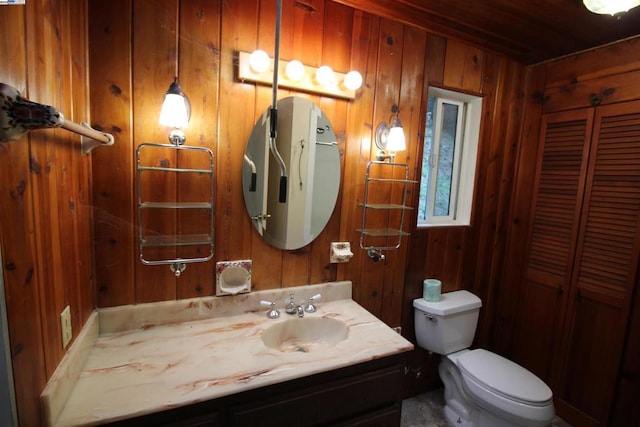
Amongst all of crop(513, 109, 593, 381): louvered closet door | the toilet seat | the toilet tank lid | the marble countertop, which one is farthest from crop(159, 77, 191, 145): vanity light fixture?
crop(513, 109, 593, 381): louvered closet door

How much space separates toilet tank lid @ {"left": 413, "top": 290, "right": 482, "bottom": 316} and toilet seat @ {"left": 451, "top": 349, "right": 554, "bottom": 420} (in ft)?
0.87

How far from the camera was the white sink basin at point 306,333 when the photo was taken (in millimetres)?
1259

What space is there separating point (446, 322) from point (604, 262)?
91cm

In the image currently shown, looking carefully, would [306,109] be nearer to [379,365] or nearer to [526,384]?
[379,365]

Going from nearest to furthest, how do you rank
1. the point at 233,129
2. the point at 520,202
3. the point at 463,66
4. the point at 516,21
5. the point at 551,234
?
the point at 233,129, the point at 516,21, the point at 463,66, the point at 551,234, the point at 520,202

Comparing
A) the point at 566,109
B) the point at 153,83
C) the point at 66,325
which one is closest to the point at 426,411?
the point at 66,325

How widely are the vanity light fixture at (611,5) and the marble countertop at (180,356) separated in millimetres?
1524

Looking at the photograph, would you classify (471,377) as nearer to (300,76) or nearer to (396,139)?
(396,139)

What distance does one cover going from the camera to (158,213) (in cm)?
115

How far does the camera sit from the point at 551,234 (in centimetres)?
182

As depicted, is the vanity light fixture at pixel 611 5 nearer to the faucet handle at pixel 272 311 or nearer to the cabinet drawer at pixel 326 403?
the cabinet drawer at pixel 326 403

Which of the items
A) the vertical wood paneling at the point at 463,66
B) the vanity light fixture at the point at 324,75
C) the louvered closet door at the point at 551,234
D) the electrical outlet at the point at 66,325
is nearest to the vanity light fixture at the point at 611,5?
the vertical wood paneling at the point at 463,66

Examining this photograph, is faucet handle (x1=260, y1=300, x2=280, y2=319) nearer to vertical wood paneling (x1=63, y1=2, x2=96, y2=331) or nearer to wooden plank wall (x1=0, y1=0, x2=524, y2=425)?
wooden plank wall (x1=0, y1=0, x2=524, y2=425)

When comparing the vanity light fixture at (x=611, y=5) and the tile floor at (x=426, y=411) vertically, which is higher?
the vanity light fixture at (x=611, y=5)
